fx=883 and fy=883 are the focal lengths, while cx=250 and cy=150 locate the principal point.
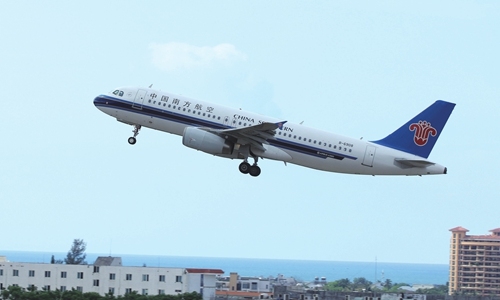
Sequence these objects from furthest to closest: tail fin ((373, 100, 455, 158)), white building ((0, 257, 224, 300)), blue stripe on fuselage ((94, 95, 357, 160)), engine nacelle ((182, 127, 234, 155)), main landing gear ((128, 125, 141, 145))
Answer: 1. white building ((0, 257, 224, 300))
2. main landing gear ((128, 125, 141, 145))
3. tail fin ((373, 100, 455, 158))
4. blue stripe on fuselage ((94, 95, 357, 160))
5. engine nacelle ((182, 127, 234, 155))

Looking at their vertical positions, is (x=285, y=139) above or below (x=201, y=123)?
below

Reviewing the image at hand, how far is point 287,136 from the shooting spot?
186ft

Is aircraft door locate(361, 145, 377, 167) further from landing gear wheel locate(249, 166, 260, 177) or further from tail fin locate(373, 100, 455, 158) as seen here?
landing gear wheel locate(249, 166, 260, 177)

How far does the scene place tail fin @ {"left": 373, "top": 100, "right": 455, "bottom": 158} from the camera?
5831cm

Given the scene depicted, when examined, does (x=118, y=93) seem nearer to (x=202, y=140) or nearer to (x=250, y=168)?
(x=202, y=140)

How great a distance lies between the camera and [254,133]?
183ft

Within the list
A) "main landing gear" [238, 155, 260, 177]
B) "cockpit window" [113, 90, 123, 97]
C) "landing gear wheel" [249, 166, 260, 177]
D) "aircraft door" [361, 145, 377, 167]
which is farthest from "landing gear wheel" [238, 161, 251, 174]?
"cockpit window" [113, 90, 123, 97]

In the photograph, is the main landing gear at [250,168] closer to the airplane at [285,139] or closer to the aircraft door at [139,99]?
the airplane at [285,139]

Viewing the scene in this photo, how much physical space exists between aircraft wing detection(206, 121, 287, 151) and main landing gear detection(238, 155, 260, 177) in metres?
1.63

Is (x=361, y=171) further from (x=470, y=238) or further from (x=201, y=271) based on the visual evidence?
(x=470, y=238)

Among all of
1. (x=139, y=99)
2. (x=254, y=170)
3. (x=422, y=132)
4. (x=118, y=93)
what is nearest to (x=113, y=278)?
(x=118, y=93)

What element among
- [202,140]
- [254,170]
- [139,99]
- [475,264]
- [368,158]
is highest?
[139,99]

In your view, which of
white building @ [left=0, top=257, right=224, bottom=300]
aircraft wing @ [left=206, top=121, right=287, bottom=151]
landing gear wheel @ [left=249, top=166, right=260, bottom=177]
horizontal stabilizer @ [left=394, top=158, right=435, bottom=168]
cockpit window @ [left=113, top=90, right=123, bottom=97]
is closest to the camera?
aircraft wing @ [left=206, top=121, right=287, bottom=151]

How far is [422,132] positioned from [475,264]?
14090 centimetres
